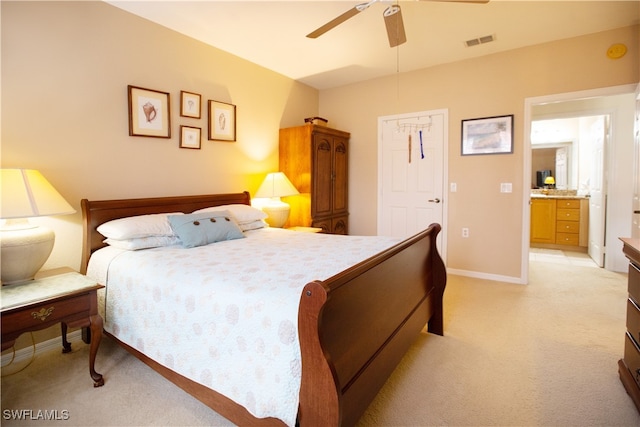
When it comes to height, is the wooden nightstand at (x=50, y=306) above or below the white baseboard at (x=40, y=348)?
above

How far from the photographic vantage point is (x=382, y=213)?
462 cm

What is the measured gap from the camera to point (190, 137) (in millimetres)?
3250

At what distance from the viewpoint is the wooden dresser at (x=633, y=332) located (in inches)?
66.2

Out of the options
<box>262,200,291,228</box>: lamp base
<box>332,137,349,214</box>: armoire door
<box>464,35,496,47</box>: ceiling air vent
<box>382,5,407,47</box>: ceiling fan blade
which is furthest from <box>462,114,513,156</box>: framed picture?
<box>262,200,291,228</box>: lamp base

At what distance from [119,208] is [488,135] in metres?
3.82

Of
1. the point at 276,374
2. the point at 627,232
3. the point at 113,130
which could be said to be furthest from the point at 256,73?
the point at 627,232

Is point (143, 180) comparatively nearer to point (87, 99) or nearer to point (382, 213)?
point (87, 99)

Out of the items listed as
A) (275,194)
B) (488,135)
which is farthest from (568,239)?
(275,194)

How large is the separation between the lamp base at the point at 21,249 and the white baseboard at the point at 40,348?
2.08ft

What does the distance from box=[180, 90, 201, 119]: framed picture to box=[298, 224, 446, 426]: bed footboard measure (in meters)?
2.43

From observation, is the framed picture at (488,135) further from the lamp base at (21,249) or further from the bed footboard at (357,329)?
the lamp base at (21,249)

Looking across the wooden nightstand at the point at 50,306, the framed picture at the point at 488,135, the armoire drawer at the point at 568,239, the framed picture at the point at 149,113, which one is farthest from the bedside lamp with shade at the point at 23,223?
the armoire drawer at the point at 568,239

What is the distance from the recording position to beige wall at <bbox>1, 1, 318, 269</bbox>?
2234 millimetres

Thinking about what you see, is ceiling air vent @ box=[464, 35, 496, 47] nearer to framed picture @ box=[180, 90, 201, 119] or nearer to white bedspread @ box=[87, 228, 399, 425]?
white bedspread @ box=[87, 228, 399, 425]
